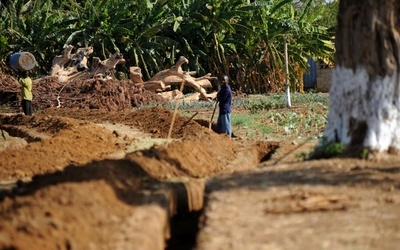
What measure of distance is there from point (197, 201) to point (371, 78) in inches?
136

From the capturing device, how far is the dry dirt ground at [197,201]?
680 centimetres

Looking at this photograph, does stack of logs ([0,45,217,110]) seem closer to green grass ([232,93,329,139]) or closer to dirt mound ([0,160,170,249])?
green grass ([232,93,329,139])

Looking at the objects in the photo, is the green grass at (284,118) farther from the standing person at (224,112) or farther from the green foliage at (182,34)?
the green foliage at (182,34)

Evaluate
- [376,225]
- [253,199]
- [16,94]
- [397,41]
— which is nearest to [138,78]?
[16,94]

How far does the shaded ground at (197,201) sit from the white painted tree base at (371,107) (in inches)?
16.2

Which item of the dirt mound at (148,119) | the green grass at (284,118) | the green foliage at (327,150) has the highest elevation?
the green foliage at (327,150)

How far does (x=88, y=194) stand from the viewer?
315 inches

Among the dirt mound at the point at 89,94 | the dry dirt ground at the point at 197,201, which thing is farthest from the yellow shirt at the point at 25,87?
the dry dirt ground at the point at 197,201

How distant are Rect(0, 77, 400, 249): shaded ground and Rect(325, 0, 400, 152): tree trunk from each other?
0.48m

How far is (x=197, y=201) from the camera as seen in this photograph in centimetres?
954

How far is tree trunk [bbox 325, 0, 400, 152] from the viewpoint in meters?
11.1

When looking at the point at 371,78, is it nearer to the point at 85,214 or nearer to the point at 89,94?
the point at 85,214

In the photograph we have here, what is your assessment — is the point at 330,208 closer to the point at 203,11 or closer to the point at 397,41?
the point at 397,41

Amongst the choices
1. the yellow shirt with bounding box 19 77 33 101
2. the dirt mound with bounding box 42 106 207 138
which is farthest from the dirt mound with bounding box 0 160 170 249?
the yellow shirt with bounding box 19 77 33 101
